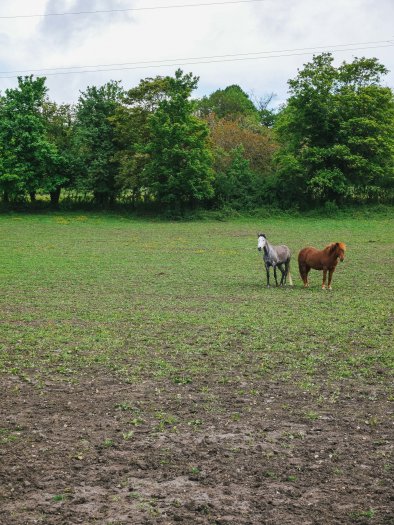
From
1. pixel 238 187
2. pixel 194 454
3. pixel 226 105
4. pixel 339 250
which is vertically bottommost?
pixel 194 454

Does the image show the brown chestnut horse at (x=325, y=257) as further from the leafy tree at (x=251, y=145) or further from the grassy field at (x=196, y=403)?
the leafy tree at (x=251, y=145)

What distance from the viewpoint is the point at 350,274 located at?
19.1 metres

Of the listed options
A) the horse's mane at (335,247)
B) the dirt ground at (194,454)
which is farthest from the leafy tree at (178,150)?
the dirt ground at (194,454)

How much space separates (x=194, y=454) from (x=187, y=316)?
22.6 feet

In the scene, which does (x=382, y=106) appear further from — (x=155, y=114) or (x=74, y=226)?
(x=74, y=226)

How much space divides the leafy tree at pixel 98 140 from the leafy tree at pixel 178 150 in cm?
464

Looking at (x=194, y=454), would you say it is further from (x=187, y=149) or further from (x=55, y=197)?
(x=55, y=197)

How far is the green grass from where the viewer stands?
909 cm

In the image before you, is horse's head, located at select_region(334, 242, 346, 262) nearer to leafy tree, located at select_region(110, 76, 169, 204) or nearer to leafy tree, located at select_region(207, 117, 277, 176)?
leafy tree, located at select_region(110, 76, 169, 204)

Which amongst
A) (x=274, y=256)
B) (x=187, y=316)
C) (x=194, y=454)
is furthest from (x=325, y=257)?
(x=194, y=454)

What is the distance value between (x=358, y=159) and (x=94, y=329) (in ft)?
116

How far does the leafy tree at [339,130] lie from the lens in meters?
43.7

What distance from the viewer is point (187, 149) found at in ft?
148

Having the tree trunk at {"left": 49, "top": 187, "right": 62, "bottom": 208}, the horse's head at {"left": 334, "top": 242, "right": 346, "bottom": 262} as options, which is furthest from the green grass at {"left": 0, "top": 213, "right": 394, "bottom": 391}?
the tree trunk at {"left": 49, "top": 187, "right": 62, "bottom": 208}
